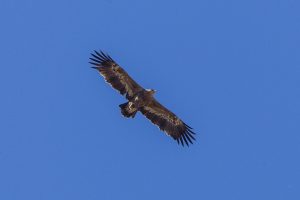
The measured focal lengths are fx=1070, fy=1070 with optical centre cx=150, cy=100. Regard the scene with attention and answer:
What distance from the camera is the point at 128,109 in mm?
43688

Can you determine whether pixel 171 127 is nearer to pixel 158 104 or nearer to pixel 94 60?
pixel 158 104

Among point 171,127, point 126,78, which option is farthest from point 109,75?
point 171,127

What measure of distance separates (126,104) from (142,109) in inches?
61.5

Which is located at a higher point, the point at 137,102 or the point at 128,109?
the point at 137,102

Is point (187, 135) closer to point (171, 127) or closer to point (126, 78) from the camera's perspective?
point (171, 127)

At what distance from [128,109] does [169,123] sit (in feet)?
9.26

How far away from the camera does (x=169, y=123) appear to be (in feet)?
150

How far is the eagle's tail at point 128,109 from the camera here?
43.5 metres

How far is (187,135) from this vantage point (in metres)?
45.9

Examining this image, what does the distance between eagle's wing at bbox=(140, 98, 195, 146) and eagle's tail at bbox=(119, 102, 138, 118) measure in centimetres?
158

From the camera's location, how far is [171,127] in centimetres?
4584

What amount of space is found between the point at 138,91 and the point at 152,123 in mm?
1780

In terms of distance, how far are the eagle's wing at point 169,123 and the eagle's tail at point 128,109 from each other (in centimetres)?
158

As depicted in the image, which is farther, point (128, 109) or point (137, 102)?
point (137, 102)
